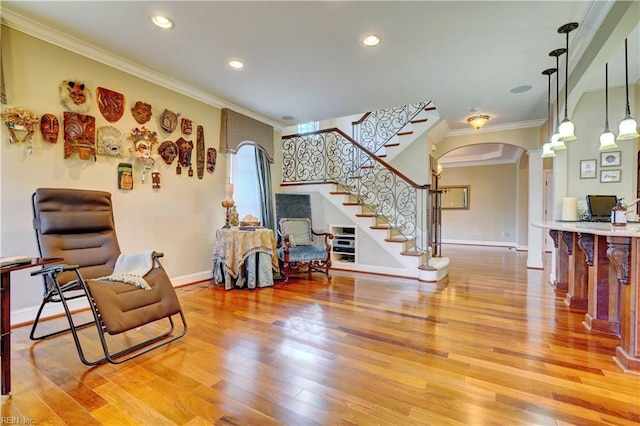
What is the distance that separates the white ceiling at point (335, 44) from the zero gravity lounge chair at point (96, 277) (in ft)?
4.94

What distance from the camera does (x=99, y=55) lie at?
2.99 metres

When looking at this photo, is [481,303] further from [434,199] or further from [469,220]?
[469,220]

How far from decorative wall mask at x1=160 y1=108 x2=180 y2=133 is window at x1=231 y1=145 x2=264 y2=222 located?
106 cm

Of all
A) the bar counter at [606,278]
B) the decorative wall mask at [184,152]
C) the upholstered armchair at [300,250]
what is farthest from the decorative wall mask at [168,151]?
the bar counter at [606,278]

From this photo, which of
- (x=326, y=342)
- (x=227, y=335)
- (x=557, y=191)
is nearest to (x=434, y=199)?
(x=557, y=191)

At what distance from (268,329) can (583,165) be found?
4.38m

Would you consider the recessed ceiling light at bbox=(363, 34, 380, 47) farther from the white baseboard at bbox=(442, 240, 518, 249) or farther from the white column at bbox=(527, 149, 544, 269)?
the white baseboard at bbox=(442, 240, 518, 249)

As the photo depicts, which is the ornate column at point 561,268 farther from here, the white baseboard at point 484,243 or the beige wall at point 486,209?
the beige wall at point 486,209

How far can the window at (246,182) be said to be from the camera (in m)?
4.70

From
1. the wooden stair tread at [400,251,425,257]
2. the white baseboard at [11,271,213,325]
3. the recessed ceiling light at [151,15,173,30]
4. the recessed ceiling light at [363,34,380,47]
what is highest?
the recessed ceiling light at [151,15,173,30]

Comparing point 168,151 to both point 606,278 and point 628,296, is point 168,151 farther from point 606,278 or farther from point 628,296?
point 606,278

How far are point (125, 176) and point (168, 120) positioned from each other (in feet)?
2.91

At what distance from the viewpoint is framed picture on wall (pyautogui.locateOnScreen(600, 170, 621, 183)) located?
3633 millimetres

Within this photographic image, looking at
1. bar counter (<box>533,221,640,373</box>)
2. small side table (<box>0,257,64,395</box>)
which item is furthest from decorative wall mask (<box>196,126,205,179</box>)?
bar counter (<box>533,221,640,373</box>)
